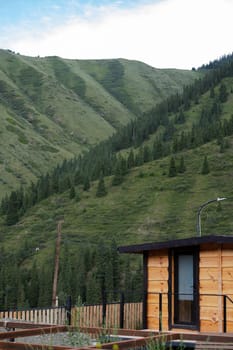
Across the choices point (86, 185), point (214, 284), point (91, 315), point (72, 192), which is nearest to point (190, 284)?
point (214, 284)

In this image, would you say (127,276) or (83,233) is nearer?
(127,276)

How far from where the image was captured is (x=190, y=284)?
1972 centimetres

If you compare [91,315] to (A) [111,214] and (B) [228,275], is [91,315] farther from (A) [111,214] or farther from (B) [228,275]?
(A) [111,214]

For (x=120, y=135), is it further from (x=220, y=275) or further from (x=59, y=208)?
(x=220, y=275)

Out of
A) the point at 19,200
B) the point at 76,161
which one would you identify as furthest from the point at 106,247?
the point at 76,161

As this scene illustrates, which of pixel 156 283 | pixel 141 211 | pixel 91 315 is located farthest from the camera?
pixel 141 211

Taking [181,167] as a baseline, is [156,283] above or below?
below

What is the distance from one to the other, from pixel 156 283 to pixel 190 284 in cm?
163

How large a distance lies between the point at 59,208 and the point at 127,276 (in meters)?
48.6

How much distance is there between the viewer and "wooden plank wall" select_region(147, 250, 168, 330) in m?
20.6

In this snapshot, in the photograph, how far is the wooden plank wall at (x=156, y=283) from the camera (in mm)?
20609

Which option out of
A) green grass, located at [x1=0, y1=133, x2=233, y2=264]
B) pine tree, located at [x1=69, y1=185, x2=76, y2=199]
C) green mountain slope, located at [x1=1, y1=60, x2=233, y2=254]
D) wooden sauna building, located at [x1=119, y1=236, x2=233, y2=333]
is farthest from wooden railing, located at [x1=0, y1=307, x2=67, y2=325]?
pine tree, located at [x1=69, y1=185, x2=76, y2=199]

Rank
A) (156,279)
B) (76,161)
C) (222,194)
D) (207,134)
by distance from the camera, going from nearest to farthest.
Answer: (156,279) < (222,194) < (207,134) < (76,161)

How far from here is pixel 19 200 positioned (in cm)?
14425
